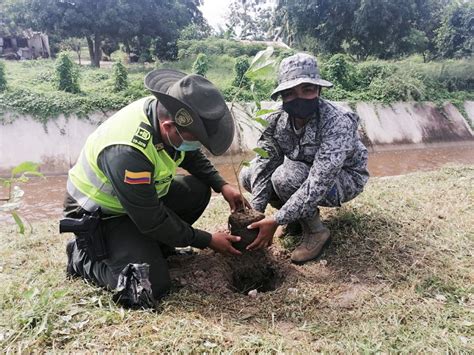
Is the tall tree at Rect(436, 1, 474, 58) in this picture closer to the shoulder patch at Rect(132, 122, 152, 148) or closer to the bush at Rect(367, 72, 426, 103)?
the bush at Rect(367, 72, 426, 103)

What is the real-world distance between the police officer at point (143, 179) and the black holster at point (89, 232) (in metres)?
0.02

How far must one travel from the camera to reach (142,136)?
1936 millimetres

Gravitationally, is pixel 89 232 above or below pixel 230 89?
below

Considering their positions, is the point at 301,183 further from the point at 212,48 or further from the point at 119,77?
the point at 212,48

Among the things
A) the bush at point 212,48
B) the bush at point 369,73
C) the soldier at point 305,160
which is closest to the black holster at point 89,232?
the soldier at point 305,160

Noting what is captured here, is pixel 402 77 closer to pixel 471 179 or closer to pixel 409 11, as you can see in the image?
pixel 409 11

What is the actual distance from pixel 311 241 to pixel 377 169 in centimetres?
589

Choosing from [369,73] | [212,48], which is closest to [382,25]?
[369,73]

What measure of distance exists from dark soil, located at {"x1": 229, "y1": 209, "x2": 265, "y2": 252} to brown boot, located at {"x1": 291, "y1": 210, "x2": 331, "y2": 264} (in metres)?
0.37

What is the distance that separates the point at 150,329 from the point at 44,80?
12.0 m

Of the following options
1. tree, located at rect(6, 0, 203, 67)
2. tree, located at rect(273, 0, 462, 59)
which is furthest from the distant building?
tree, located at rect(273, 0, 462, 59)

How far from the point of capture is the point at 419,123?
34.2 feet

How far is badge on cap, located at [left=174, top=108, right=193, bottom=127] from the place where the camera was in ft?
5.98

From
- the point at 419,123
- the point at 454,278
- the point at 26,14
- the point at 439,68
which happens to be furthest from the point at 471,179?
the point at 26,14
